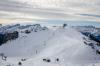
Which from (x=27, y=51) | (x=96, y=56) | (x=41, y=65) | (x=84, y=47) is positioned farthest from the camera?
(x=27, y=51)

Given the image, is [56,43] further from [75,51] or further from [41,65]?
[41,65]

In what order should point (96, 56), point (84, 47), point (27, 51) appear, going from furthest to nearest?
point (27, 51) → point (84, 47) → point (96, 56)

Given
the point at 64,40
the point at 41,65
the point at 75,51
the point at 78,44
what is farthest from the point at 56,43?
the point at 41,65

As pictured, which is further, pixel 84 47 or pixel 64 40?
pixel 64 40

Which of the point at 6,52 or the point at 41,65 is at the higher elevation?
the point at 41,65

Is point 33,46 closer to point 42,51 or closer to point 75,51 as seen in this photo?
point 42,51

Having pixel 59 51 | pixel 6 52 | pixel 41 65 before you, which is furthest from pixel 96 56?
pixel 6 52
